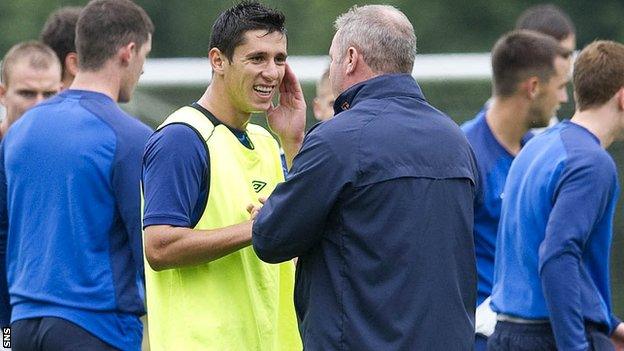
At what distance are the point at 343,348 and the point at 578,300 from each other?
1.28 metres

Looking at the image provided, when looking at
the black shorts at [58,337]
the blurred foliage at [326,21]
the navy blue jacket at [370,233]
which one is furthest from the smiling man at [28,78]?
the blurred foliage at [326,21]

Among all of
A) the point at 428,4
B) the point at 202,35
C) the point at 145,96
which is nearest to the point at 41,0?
the point at 202,35

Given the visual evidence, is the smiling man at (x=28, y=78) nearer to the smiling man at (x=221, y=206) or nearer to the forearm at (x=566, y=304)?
the smiling man at (x=221, y=206)

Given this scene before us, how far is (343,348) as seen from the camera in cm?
429

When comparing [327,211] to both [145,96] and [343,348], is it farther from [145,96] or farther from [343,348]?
[145,96]

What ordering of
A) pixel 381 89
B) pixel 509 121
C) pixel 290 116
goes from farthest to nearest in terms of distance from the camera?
pixel 509 121, pixel 290 116, pixel 381 89

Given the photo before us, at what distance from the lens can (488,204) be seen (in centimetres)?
635

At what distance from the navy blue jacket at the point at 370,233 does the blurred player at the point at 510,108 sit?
2021 mm

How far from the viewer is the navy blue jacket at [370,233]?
4270 millimetres

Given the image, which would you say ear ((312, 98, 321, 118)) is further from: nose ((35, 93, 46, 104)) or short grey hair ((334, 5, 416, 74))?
short grey hair ((334, 5, 416, 74))

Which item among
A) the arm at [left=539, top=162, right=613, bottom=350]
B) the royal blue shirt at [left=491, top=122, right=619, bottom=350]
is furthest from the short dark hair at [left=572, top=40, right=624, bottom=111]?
the arm at [left=539, top=162, right=613, bottom=350]

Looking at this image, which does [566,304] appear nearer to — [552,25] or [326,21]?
[552,25]

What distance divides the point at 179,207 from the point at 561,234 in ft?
4.80

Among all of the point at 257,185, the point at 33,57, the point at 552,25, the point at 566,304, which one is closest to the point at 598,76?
the point at 566,304
